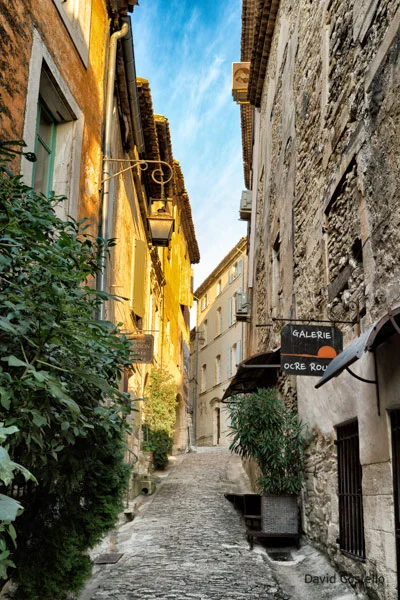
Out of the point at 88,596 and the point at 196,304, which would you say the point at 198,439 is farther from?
the point at 88,596

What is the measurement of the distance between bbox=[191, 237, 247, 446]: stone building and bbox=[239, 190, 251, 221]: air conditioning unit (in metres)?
10.1

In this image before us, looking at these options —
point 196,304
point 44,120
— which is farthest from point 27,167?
point 196,304

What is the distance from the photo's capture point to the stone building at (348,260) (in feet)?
16.6

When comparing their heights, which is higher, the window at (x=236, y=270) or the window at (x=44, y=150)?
the window at (x=236, y=270)

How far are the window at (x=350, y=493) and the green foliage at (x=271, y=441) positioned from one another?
63.9 inches

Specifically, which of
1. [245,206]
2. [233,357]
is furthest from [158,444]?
[233,357]

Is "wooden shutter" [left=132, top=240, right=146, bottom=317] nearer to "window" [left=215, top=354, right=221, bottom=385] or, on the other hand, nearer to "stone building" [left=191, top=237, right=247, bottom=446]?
"stone building" [left=191, top=237, right=247, bottom=446]

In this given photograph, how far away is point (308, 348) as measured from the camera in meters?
6.28

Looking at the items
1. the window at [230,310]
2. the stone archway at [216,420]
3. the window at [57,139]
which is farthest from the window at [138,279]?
the stone archway at [216,420]

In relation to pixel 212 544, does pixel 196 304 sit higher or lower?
higher

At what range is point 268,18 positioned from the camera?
46.1 ft

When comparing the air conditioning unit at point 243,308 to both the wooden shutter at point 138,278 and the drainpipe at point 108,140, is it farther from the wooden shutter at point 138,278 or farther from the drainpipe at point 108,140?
the drainpipe at point 108,140

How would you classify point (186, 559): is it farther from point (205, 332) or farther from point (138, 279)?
point (205, 332)

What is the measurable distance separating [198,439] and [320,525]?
1160 inches
